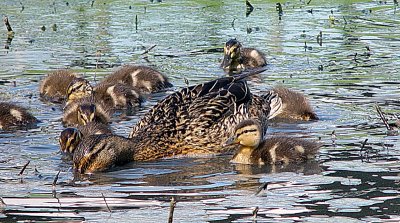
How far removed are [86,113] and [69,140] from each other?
4.00 feet

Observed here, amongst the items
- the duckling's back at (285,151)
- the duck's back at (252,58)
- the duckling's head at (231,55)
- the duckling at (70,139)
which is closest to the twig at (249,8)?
the duck's back at (252,58)

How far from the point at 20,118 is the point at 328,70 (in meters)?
3.77

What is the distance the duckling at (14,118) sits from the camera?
916 cm

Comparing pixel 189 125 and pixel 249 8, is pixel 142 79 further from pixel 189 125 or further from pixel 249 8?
pixel 249 8

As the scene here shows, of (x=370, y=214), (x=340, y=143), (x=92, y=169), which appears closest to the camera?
(x=370, y=214)

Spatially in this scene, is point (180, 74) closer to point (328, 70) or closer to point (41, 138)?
point (328, 70)

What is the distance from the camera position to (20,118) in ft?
30.2

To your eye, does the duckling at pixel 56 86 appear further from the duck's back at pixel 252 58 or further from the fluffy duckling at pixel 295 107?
the fluffy duckling at pixel 295 107

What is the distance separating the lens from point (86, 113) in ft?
30.2

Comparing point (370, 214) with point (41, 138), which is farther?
point (41, 138)

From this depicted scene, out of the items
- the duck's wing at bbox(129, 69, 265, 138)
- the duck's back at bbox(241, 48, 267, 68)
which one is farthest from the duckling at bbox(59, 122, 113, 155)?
the duck's back at bbox(241, 48, 267, 68)

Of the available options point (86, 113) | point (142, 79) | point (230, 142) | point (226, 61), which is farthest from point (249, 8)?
point (230, 142)

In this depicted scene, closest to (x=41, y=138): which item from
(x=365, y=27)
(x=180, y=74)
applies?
(x=180, y=74)

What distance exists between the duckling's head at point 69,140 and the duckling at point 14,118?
1161 millimetres
